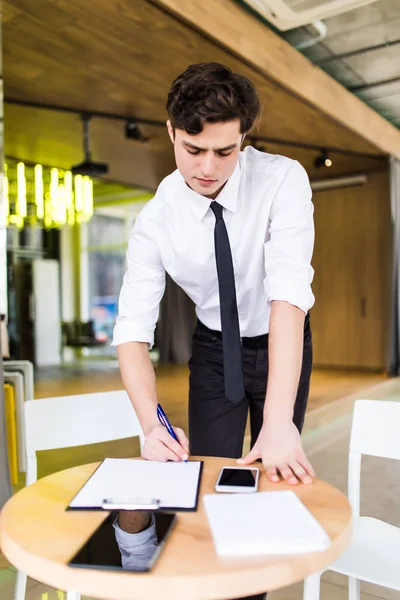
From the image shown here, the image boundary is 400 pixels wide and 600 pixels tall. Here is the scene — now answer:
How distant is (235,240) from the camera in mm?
1447

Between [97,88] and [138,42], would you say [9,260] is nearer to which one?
[97,88]

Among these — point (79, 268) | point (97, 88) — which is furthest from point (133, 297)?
point (79, 268)

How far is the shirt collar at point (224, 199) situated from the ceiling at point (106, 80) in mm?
1376

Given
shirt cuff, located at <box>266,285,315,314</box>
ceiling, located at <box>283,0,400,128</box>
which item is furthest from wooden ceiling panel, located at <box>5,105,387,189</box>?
shirt cuff, located at <box>266,285,315,314</box>

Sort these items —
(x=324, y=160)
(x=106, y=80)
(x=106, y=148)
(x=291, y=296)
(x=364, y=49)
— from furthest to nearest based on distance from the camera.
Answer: (x=324, y=160)
(x=106, y=148)
(x=364, y=49)
(x=106, y=80)
(x=291, y=296)

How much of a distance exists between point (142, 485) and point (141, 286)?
23.9 inches

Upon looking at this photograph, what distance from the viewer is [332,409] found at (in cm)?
519

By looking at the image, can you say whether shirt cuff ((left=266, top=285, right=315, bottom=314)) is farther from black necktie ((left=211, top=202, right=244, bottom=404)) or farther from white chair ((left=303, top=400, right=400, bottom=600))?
white chair ((left=303, top=400, right=400, bottom=600))

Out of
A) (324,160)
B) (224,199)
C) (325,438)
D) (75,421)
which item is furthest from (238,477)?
(324,160)

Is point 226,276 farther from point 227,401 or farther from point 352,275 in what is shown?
point 352,275

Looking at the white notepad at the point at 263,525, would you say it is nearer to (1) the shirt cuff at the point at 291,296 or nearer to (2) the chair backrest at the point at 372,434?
(1) the shirt cuff at the point at 291,296

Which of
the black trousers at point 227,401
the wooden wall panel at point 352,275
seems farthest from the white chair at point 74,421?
the wooden wall panel at point 352,275

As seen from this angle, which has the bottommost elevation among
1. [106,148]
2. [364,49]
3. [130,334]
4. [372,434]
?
[372,434]

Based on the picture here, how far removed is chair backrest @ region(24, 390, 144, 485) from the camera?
1.62 m
